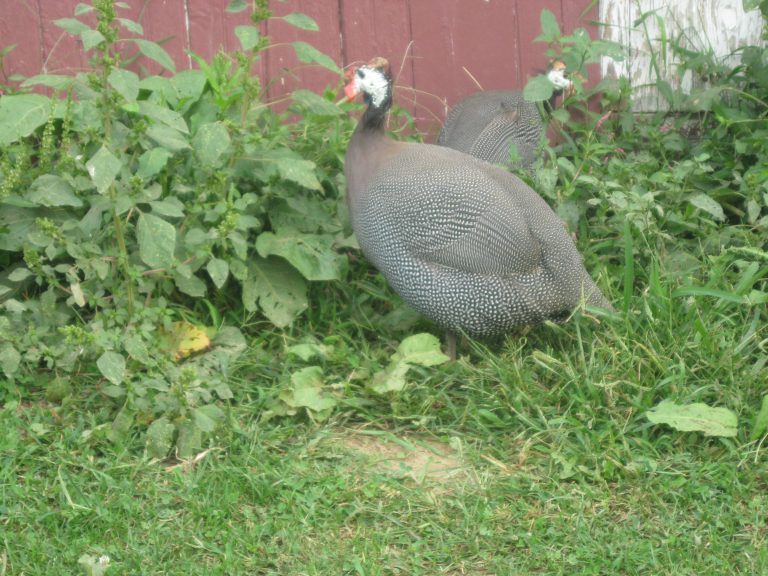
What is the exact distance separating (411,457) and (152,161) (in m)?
1.16

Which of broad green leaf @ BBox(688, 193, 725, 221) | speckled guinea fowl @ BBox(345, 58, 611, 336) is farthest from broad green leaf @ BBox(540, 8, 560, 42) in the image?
speckled guinea fowl @ BBox(345, 58, 611, 336)

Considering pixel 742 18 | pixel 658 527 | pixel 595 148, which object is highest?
pixel 742 18

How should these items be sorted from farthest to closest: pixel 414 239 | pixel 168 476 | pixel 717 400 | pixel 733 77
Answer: pixel 733 77 < pixel 414 239 < pixel 717 400 < pixel 168 476

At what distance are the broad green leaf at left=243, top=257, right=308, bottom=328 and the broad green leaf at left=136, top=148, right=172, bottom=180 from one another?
0.58 meters

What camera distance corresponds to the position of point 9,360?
10.6 ft

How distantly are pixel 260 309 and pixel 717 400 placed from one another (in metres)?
1.55

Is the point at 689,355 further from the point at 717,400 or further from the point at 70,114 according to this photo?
the point at 70,114

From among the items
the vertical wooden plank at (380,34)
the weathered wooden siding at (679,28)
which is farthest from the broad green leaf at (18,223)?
the weathered wooden siding at (679,28)

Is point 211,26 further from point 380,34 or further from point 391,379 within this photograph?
point 391,379

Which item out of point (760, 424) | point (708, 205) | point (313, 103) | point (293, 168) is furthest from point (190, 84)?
point (760, 424)

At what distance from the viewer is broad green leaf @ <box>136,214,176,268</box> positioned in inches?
124

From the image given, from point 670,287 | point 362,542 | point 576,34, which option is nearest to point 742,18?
point 576,34

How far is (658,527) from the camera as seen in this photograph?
2742mm

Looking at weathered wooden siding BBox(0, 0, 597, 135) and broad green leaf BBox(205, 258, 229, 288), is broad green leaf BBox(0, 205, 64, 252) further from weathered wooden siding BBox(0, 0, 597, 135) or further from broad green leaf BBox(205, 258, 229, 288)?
weathered wooden siding BBox(0, 0, 597, 135)
